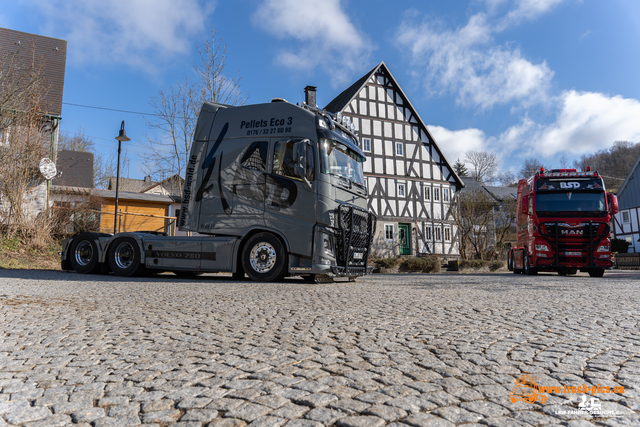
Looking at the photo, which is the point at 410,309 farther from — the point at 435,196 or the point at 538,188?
the point at 435,196

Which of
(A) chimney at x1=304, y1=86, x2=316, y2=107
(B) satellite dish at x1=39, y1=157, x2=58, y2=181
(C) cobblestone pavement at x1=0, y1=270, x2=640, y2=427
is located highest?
(A) chimney at x1=304, y1=86, x2=316, y2=107

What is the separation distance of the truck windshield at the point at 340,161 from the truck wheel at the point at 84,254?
6256 mm

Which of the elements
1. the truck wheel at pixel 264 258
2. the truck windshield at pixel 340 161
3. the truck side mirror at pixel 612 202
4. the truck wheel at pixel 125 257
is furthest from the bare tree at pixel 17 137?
the truck side mirror at pixel 612 202

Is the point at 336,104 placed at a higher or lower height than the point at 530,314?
higher

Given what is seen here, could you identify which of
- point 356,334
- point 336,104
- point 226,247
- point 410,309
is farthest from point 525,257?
point 336,104

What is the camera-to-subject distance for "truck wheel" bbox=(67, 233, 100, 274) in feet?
36.0

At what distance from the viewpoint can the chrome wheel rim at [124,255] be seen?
10.5 m

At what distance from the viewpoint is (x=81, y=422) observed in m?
1.90

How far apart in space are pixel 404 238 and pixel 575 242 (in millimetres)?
18036

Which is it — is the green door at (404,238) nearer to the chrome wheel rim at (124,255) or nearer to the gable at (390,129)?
the gable at (390,129)

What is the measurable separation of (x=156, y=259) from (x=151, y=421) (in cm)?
878

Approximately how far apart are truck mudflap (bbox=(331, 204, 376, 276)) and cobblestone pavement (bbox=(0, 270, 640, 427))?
375 centimetres

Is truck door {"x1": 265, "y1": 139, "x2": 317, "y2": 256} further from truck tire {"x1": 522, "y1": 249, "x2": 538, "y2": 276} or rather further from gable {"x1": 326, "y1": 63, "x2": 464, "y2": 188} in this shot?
gable {"x1": 326, "y1": 63, "x2": 464, "y2": 188}

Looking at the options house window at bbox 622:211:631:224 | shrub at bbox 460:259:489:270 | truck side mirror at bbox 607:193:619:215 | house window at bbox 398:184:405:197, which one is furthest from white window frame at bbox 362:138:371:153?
house window at bbox 622:211:631:224
